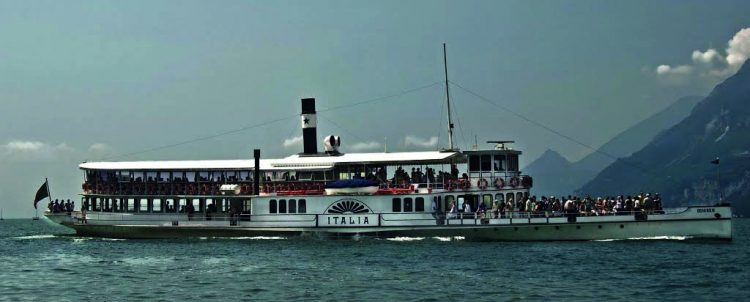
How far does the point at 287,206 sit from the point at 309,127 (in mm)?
8988

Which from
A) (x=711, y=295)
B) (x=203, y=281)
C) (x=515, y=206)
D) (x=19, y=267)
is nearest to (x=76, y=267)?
(x=19, y=267)

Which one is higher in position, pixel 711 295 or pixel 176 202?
pixel 176 202

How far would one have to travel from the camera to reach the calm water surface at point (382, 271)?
33.5m

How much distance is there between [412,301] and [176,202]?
30.4 meters

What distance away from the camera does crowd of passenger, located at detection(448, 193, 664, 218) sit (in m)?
49.5

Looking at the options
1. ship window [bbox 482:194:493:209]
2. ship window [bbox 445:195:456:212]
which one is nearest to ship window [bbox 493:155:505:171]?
ship window [bbox 482:194:493:209]

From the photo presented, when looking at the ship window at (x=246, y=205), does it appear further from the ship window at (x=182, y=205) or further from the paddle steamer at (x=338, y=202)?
the ship window at (x=182, y=205)

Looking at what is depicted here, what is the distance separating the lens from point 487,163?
53781 millimetres

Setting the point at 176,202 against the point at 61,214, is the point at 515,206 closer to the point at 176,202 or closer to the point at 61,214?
the point at 176,202

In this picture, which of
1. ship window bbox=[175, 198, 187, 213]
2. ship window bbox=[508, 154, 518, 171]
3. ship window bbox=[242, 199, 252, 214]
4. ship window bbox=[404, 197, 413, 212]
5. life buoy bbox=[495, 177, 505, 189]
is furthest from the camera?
ship window bbox=[175, 198, 187, 213]

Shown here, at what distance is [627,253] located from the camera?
44.5 metres

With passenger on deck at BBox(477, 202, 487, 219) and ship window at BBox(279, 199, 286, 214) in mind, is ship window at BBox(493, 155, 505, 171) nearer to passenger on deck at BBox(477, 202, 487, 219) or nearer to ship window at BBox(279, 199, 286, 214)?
passenger on deck at BBox(477, 202, 487, 219)

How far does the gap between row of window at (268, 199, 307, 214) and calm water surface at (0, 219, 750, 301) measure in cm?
176

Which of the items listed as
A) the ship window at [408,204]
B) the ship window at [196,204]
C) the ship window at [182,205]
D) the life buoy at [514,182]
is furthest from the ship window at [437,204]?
the ship window at [182,205]
